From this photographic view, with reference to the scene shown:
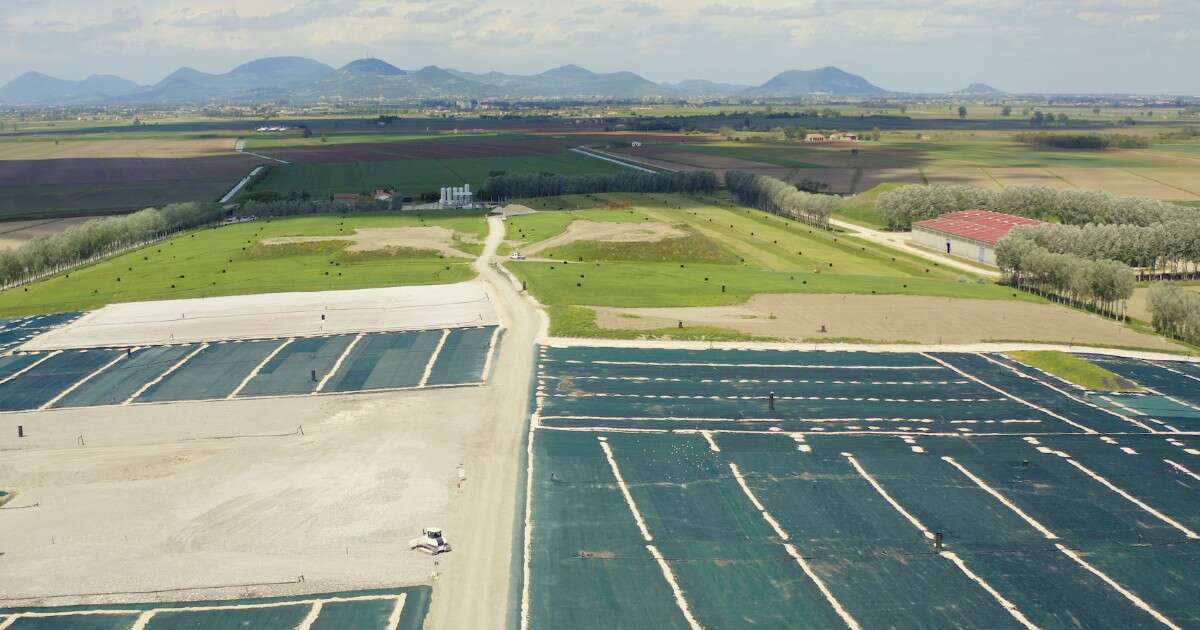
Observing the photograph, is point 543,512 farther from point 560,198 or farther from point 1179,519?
point 560,198

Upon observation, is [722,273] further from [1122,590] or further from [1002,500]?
[1122,590]

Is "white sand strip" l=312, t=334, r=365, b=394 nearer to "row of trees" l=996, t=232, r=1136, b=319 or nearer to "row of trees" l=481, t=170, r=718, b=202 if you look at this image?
"row of trees" l=996, t=232, r=1136, b=319

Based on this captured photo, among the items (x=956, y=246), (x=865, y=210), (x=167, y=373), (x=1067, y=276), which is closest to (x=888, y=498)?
(x=167, y=373)

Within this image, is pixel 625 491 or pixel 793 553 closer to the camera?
pixel 793 553

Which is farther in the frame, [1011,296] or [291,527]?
[1011,296]

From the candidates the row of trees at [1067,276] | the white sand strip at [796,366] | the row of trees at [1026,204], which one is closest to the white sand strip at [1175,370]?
the row of trees at [1067,276]

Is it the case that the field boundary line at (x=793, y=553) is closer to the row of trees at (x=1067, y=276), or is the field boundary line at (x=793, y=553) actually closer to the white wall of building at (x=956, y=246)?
the row of trees at (x=1067, y=276)

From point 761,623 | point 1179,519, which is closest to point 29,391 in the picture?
point 761,623
